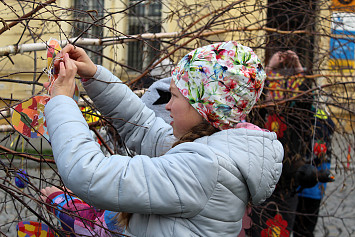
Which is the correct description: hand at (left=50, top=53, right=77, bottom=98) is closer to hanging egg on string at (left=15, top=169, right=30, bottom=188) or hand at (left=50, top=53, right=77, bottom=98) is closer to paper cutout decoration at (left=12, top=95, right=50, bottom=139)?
paper cutout decoration at (left=12, top=95, right=50, bottom=139)

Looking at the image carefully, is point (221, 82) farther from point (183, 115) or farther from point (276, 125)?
point (276, 125)

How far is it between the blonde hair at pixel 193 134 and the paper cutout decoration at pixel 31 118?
323 mm

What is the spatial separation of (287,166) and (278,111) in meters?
0.47

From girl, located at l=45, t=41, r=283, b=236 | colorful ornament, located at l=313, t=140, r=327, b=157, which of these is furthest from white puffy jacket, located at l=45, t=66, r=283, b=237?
colorful ornament, located at l=313, t=140, r=327, b=157

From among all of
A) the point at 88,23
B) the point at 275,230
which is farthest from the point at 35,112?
the point at 275,230

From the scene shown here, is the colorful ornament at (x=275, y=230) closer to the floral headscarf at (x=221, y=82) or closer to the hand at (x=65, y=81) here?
the floral headscarf at (x=221, y=82)

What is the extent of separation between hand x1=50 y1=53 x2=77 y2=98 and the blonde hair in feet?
1.17

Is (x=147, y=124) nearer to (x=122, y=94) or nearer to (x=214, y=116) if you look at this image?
(x=122, y=94)

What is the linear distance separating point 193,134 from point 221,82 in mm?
177

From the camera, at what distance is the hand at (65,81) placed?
1334 millimetres

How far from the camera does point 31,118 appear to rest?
142cm

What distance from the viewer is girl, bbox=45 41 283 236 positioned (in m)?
1.25

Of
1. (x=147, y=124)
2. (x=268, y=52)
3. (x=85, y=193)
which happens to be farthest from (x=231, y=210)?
(x=268, y=52)

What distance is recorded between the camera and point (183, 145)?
1358 mm
